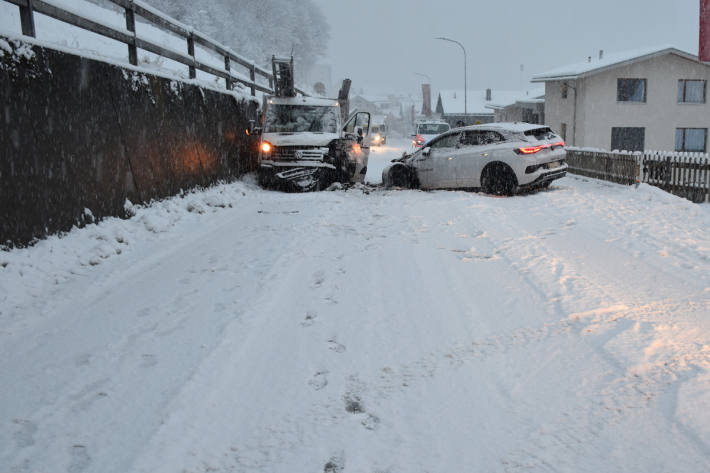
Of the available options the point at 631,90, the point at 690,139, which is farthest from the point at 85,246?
the point at 690,139

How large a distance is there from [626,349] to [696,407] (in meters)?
0.80

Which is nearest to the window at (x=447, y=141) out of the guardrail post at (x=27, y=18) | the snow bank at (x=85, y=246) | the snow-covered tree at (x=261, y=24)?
the snow bank at (x=85, y=246)

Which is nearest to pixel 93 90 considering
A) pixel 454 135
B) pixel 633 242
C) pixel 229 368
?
pixel 229 368

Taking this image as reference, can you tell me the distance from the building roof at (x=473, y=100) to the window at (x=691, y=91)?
39224mm

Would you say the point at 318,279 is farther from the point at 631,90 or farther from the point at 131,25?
the point at 631,90

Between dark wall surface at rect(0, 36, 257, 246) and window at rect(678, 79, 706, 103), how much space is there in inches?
1253

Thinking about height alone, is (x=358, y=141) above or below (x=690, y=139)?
above

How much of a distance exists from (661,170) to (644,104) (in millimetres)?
22312

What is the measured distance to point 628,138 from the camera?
33938mm

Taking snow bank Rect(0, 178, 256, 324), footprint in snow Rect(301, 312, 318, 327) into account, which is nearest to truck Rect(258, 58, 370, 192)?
snow bank Rect(0, 178, 256, 324)

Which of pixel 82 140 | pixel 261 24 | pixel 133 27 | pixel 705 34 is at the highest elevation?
pixel 261 24

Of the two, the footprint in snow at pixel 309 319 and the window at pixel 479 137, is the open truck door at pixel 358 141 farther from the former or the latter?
the footprint in snow at pixel 309 319

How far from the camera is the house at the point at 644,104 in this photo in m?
33.1

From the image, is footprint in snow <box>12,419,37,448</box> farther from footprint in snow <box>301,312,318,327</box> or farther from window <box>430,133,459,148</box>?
window <box>430,133,459,148</box>
